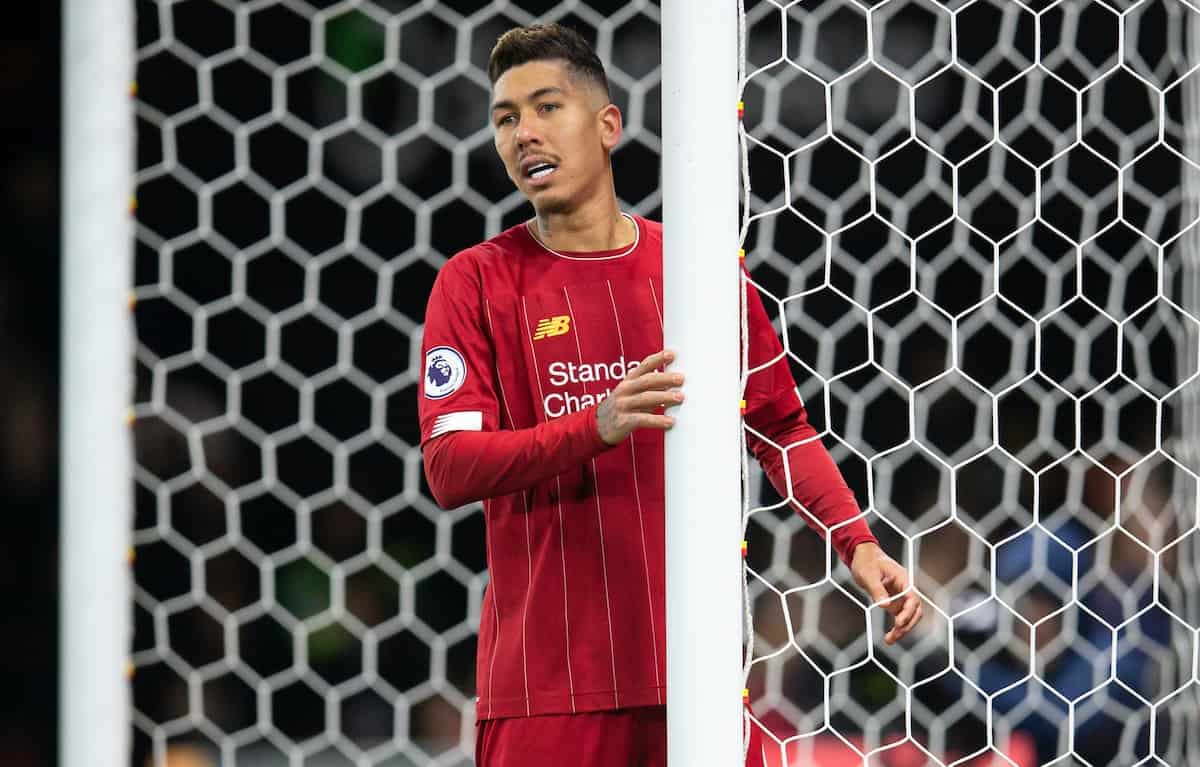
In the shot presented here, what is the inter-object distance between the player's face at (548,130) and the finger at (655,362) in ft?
0.80

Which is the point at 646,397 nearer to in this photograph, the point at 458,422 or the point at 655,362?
the point at 655,362

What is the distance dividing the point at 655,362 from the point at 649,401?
26mm

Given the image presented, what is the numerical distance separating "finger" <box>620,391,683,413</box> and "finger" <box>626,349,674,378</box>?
15 millimetres

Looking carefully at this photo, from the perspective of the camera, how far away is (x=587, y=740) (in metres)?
1.00

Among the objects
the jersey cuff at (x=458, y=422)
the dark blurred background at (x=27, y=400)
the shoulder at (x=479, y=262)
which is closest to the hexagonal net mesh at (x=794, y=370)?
the dark blurred background at (x=27, y=400)

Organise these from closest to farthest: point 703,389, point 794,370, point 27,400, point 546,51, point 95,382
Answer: point 703,389 < point 95,382 < point 546,51 < point 27,400 < point 794,370

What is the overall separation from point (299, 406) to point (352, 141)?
52 centimetres

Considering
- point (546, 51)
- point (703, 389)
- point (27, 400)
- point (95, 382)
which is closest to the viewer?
point (703, 389)

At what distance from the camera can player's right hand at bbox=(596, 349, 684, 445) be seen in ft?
2.72

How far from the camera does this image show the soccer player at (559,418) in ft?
3.30

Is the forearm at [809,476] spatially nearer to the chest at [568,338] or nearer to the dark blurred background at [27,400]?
the chest at [568,338]

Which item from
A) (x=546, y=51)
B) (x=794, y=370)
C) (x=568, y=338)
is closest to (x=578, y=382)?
(x=568, y=338)

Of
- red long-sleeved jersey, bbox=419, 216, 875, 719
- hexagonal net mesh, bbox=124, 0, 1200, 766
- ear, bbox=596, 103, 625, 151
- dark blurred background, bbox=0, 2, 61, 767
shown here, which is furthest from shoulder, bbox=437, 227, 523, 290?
hexagonal net mesh, bbox=124, 0, 1200, 766

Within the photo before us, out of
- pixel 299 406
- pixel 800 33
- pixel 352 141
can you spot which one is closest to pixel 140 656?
pixel 299 406
